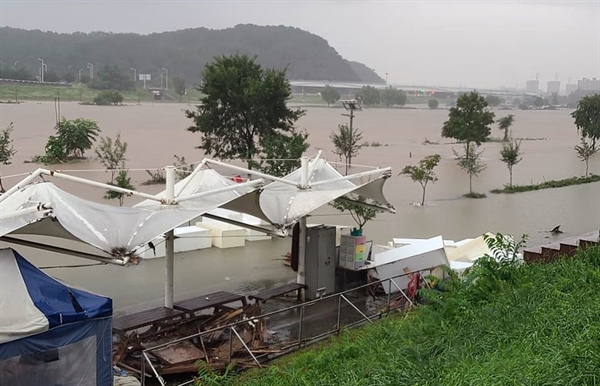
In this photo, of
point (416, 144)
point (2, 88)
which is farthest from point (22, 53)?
point (416, 144)

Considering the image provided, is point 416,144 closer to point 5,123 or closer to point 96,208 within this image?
point 5,123

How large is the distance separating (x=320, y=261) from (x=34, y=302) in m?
5.91

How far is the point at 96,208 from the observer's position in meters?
8.62

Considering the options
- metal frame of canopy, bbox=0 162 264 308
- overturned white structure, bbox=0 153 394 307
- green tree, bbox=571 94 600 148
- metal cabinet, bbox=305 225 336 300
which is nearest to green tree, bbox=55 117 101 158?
overturned white structure, bbox=0 153 394 307

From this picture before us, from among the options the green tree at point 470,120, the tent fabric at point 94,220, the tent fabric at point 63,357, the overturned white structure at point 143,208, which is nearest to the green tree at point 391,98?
the green tree at point 470,120

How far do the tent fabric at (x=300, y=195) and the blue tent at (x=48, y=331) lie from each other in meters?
3.84

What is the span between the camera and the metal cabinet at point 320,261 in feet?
39.2

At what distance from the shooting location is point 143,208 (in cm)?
927

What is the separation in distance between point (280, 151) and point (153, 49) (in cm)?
18069

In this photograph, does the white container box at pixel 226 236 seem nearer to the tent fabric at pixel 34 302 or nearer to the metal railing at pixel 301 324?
the metal railing at pixel 301 324

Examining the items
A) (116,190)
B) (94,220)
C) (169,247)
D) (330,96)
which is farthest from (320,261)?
(330,96)

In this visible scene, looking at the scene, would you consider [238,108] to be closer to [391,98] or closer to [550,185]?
[550,185]

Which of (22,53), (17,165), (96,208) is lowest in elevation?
(17,165)

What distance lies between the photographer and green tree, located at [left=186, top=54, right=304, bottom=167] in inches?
1252
